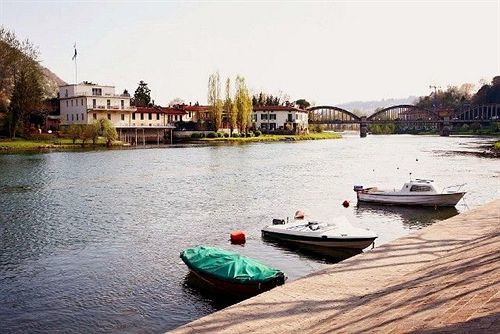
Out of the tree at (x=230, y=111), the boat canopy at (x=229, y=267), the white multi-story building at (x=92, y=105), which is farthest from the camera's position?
the tree at (x=230, y=111)

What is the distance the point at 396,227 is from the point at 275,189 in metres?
16.6

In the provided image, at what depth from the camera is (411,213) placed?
35344 millimetres

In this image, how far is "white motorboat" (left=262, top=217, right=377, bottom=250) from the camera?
80.5 ft

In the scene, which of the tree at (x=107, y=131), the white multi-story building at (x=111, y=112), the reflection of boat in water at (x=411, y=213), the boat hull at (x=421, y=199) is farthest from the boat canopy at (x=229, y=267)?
the white multi-story building at (x=111, y=112)

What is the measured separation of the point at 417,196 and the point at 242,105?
335ft

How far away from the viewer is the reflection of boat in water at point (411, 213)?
32.6m

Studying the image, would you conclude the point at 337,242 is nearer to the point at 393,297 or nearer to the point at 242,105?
the point at 393,297

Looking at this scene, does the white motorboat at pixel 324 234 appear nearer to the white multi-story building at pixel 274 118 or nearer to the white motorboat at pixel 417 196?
the white motorboat at pixel 417 196

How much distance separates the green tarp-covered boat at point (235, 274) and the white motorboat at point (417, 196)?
20699 mm

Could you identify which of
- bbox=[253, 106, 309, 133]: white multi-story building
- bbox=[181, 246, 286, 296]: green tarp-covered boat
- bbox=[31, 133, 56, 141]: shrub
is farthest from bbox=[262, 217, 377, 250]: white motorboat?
bbox=[253, 106, 309, 133]: white multi-story building

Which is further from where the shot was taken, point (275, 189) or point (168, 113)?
point (168, 113)

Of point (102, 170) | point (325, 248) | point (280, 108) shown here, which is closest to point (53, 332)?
point (325, 248)

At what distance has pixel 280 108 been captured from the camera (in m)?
159

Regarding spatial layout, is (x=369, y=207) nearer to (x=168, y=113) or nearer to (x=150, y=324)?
(x=150, y=324)
